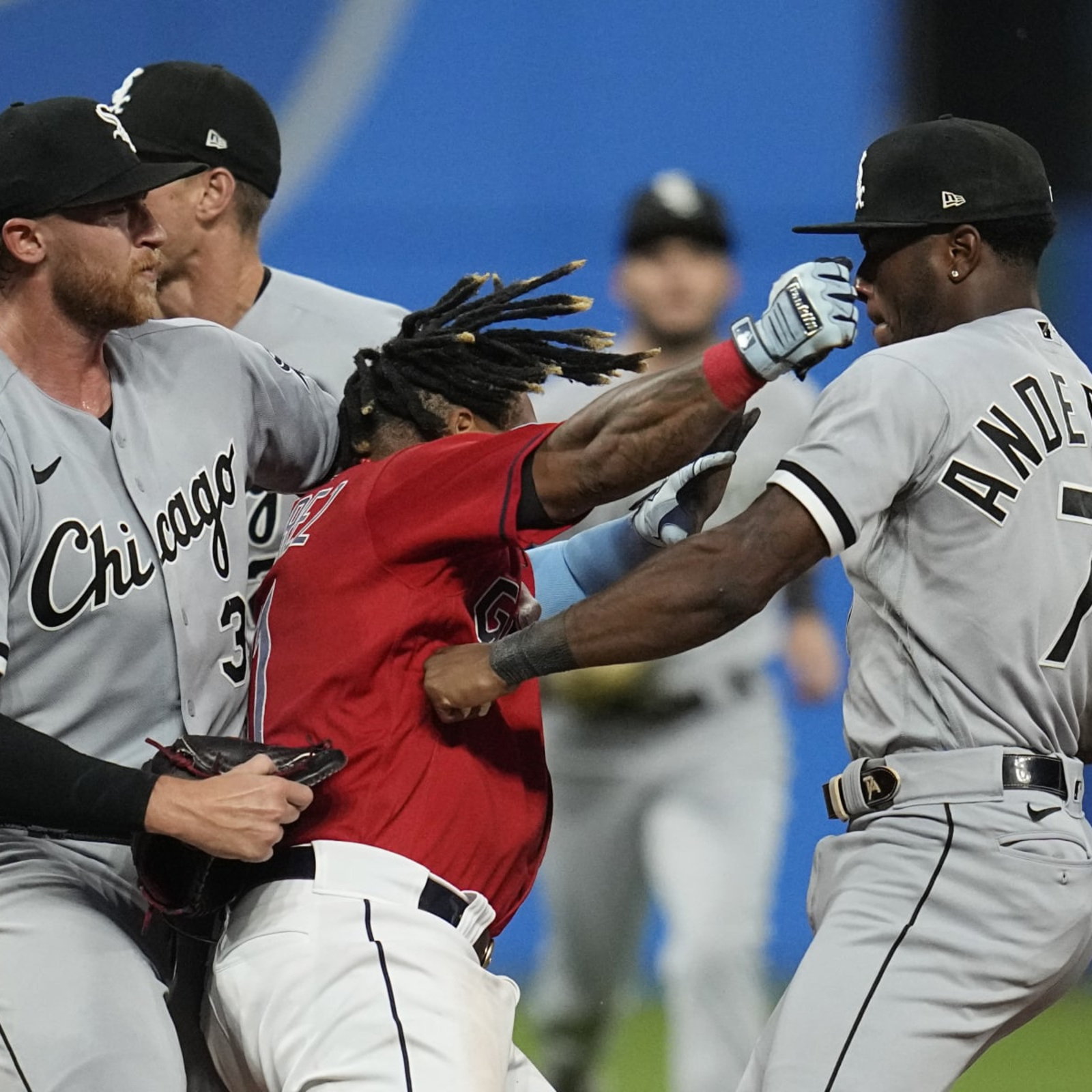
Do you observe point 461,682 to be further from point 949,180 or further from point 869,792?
point 949,180

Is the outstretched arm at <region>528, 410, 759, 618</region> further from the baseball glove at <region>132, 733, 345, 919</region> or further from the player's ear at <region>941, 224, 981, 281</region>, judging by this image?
the baseball glove at <region>132, 733, 345, 919</region>

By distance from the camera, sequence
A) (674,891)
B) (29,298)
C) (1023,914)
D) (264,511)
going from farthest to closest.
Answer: (674,891)
(264,511)
(29,298)
(1023,914)

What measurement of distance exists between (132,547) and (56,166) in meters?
0.64

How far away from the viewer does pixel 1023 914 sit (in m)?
2.62

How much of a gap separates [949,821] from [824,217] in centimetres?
390

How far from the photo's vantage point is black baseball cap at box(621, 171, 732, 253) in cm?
561

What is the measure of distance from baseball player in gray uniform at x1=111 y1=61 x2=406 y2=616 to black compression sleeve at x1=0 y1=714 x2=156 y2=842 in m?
1.48

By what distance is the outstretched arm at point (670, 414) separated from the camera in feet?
8.20

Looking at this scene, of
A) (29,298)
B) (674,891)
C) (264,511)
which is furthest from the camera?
(674,891)

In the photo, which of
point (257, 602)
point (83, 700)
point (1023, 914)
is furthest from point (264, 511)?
point (1023, 914)

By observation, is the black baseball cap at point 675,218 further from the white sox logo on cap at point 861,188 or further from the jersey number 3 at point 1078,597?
the jersey number 3 at point 1078,597

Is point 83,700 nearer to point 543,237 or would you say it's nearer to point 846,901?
point 846,901

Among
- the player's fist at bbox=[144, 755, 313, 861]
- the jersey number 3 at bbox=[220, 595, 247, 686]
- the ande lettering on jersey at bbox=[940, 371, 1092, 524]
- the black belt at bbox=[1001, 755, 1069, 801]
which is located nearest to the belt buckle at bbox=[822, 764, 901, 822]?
the black belt at bbox=[1001, 755, 1069, 801]

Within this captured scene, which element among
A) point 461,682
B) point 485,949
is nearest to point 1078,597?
point 461,682
